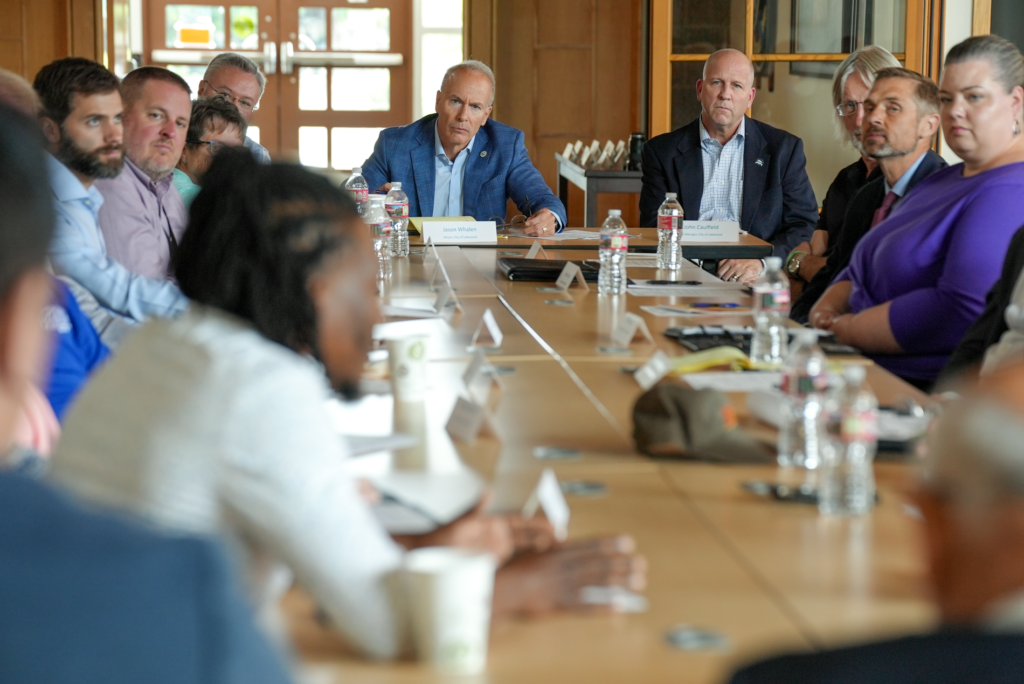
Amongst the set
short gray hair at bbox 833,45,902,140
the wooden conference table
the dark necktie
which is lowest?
the wooden conference table

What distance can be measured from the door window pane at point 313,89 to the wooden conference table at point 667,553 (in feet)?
25.5

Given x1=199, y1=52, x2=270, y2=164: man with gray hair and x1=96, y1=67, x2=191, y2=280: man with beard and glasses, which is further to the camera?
x1=199, y1=52, x2=270, y2=164: man with gray hair

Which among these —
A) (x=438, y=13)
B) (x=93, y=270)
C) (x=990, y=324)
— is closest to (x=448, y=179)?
(x=93, y=270)

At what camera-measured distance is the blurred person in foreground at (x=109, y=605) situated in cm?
47

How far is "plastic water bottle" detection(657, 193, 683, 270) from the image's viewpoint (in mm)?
3752

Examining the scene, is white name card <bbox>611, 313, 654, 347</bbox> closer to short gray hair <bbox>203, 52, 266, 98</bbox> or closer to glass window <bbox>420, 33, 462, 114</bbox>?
short gray hair <bbox>203, 52, 266, 98</bbox>

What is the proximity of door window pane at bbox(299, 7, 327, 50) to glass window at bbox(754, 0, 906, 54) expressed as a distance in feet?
14.1

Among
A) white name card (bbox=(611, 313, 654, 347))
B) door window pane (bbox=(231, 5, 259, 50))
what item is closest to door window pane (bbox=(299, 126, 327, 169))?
door window pane (bbox=(231, 5, 259, 50))

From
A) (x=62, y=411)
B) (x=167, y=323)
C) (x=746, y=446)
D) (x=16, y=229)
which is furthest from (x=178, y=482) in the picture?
(x=62, y=411)

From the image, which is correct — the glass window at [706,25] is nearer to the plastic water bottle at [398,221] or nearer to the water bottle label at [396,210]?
the plastic water bottle at [398,221]

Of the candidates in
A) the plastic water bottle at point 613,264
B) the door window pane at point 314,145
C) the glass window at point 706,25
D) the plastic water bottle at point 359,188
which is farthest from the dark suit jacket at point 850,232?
the door window pane at point 314,145

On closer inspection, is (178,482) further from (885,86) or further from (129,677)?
(885,86)

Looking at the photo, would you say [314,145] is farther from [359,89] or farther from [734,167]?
[734,167]

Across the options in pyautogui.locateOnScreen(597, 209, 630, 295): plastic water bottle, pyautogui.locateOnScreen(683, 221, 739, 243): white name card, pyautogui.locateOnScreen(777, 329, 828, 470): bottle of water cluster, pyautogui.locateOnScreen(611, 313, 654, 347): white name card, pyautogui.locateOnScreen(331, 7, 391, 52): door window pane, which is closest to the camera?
pyautogui.locateOnScreen(777, 329, 828, 470): bottle of water cluster
